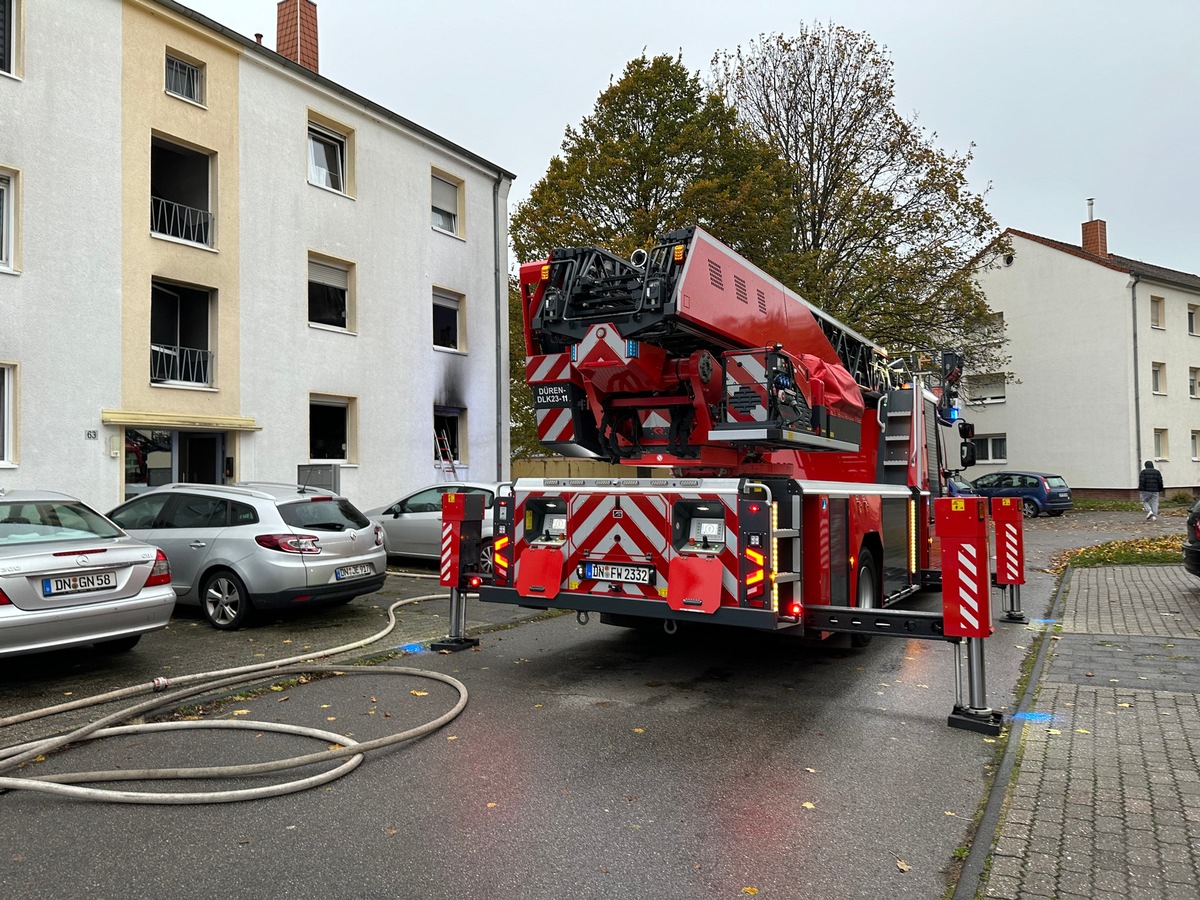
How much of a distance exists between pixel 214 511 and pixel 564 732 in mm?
5463

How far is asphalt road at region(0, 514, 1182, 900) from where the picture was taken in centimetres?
353

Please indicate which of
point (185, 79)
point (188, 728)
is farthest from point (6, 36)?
point (188, 728)

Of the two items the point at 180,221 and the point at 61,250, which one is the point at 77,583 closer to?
the point at 61,250

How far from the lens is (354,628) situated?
905 centimetres

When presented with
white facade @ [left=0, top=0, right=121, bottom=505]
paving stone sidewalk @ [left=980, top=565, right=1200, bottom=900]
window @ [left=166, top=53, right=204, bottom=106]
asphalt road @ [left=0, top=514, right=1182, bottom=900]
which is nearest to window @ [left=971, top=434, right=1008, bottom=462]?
paving stone sidewalk @ [left=980, top=565, right=1200, bottom=900]

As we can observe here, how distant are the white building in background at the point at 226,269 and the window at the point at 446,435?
54mm

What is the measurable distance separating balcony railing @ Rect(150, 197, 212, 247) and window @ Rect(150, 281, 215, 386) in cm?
84

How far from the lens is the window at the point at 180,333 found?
14.6 metres

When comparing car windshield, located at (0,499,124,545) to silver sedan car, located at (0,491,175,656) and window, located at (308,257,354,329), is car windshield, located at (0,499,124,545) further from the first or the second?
window, located at (308,257,354,329)

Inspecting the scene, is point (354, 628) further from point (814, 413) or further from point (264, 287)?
point (264, 287)

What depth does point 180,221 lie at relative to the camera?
14945 millimetres

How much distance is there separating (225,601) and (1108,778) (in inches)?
301

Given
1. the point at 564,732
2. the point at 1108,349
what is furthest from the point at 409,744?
the point at 1108,349

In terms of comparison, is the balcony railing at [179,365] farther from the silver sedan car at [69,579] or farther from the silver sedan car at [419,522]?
the silver sedan car at [69,579]
